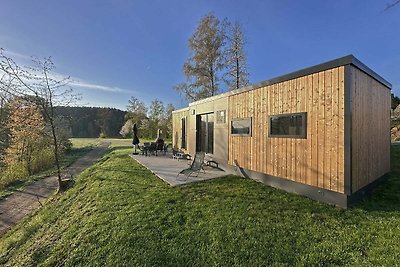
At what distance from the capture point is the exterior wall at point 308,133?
14.0 feet

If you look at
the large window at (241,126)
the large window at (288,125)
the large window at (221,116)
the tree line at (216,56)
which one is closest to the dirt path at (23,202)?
the large window at (221,116)

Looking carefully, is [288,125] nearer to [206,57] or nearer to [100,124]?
[206,57]

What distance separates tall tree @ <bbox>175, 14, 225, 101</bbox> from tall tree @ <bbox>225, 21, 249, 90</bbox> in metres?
0.66

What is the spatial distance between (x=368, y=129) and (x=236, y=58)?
14834 millimetres

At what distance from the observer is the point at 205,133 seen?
31.5ft

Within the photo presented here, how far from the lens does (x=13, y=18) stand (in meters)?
8.72

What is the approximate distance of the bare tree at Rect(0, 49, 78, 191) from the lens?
7.93 m

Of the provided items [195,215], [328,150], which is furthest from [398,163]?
[195,215]

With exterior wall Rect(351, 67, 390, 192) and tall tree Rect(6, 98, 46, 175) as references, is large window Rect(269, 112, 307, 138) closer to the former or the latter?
exterior wall Rect(351, 67, 390, 192)

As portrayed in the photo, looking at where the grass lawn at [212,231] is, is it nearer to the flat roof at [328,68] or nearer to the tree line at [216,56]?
the flat roof at [328,68]

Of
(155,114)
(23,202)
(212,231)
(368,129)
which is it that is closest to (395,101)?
(368,129)

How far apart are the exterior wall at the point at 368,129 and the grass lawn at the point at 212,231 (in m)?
0.56

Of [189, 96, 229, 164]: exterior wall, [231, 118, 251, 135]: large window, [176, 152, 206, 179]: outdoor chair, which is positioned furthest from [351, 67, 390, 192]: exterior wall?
[176, 152, 206, 179]: outdoor chair

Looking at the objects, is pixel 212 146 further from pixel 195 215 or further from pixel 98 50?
pixel 98 50
